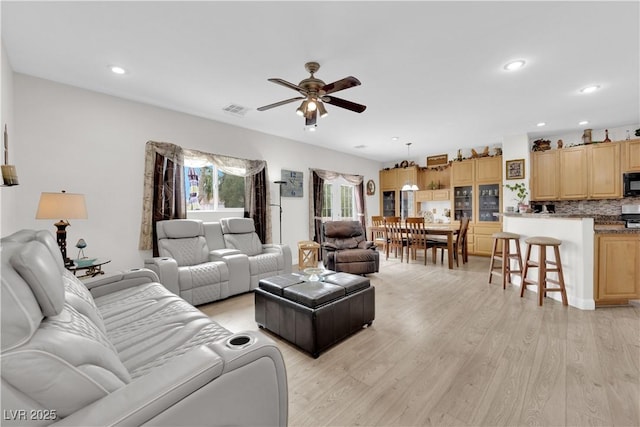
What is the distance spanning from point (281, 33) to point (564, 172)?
5.60 m

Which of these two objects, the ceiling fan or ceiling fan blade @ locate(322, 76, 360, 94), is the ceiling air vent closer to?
the ceiling fan

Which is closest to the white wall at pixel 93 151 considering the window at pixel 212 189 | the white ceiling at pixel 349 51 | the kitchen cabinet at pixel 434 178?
the white ceiling at pixel 349 51

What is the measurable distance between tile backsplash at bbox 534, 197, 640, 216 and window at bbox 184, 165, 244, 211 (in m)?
5.76

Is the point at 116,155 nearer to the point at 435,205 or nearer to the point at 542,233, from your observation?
the point at 542,233

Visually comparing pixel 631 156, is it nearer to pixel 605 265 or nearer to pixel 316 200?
pixel 605 265

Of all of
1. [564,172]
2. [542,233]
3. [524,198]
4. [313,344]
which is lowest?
[313,344]

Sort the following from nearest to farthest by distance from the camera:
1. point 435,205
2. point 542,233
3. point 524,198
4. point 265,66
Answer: point 265,66 → point 542,233 → point 524,198 → point 435,205

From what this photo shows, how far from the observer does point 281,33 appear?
2180 mm

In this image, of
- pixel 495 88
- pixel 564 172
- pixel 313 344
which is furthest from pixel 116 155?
pixel 564 172

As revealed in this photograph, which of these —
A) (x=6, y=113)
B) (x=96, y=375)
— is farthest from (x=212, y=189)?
(x=96, y=375)

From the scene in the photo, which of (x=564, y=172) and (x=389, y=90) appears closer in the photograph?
(x=389, y=90)

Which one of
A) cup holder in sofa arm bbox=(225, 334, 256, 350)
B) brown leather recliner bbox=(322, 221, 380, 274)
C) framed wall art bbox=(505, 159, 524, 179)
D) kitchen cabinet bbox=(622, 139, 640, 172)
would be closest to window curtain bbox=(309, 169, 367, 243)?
brown leather recliner bbox=(322, 221, 380, 274)

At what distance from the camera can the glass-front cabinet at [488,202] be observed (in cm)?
590

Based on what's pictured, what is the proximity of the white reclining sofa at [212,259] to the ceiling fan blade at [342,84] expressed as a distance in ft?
7.72
